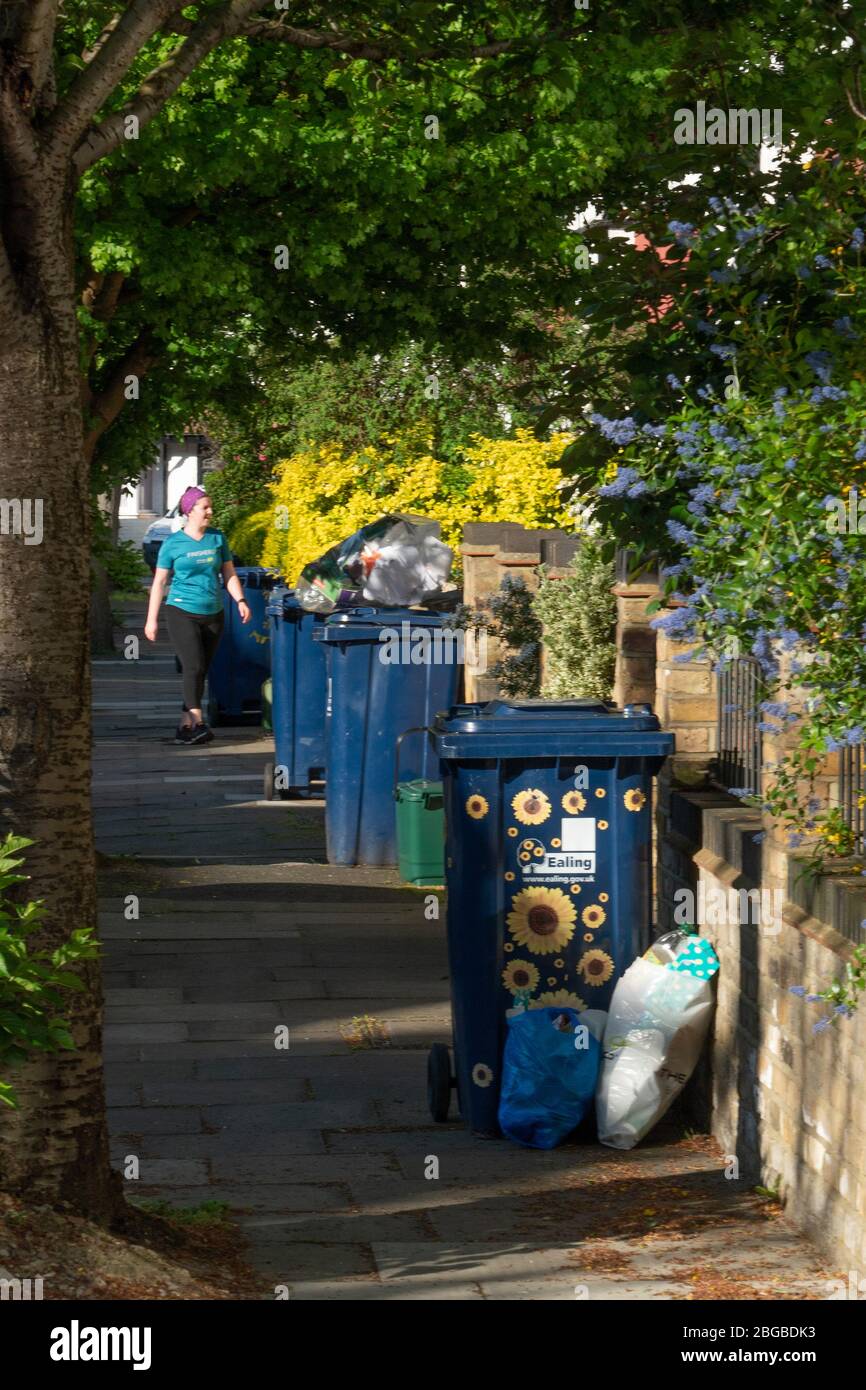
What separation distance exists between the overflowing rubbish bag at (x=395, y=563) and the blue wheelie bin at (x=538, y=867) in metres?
6.05

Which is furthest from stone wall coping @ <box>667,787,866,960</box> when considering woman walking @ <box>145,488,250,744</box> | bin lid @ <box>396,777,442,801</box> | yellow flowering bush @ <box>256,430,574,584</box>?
woman walking @ <box>145,488,250,744</box>

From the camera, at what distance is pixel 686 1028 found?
6.65 meters

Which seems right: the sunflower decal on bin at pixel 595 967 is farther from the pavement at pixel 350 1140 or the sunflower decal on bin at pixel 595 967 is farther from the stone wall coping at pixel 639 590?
the stone wall coping at pixel 639 590

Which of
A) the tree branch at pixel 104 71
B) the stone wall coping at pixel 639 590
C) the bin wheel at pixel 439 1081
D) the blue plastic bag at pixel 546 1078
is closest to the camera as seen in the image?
the tree branch at pixel 104 71

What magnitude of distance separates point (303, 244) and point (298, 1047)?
14.2 feet

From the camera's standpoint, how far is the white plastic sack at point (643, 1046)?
6.59 meters

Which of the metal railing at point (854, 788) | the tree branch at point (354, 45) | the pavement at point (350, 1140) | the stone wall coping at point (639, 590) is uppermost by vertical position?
the tree branch at point (354, 45)

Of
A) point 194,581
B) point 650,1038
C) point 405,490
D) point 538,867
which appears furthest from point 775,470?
point 405,490

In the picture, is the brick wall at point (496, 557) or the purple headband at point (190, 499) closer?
the brick wall at point (496, 557)

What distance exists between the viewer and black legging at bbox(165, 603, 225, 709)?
15414 mm

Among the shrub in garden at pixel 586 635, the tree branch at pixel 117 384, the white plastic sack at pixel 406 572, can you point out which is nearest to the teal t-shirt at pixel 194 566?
the white plastic sack at pixel 406 572

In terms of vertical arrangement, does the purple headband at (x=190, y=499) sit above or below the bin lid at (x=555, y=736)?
above

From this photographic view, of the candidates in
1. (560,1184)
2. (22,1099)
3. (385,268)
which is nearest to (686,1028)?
(560,1184)

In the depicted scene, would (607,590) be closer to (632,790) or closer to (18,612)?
(632,790)
